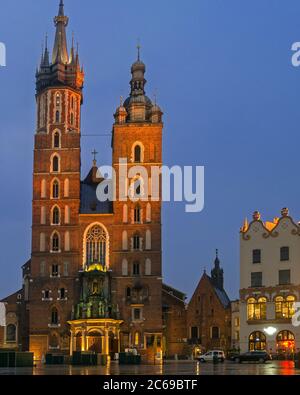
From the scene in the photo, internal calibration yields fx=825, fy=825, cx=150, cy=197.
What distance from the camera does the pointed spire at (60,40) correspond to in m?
101

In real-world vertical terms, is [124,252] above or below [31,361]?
above

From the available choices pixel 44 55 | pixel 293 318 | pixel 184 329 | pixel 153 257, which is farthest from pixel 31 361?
pixel 44 55

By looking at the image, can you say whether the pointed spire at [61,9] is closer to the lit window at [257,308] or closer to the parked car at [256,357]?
the lit window at [257,308]

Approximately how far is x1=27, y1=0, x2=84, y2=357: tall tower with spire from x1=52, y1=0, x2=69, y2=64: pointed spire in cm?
140

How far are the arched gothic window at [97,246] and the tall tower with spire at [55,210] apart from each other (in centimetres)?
134

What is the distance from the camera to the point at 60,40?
338 feet

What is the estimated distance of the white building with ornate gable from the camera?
80.7m

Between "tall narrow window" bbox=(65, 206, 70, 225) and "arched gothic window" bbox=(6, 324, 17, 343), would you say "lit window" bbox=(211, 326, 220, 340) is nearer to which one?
"tall narrow window" bbox=(65, 206, 70, 225)

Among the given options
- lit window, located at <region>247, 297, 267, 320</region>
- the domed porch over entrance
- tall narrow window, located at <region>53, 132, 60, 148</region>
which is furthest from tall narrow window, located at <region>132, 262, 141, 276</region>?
tall narrow window, located at <region>53, 132, 60, 148</region>

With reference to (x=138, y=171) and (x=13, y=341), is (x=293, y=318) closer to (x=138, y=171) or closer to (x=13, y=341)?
(x=138, y=171)

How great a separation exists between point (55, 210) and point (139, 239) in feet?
33.6

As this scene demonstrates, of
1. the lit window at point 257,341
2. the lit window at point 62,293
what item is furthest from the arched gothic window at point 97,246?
the lit window at point 257,341

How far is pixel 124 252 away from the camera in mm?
93812
